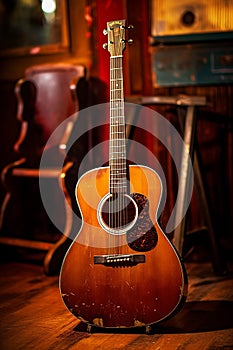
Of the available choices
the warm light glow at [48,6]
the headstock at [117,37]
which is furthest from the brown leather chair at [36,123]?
the headstock at [117,37]

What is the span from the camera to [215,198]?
9.35 feet

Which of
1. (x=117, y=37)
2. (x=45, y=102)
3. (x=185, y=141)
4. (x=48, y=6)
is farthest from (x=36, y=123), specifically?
(x=117, y=37)

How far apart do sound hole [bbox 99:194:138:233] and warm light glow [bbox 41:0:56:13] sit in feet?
5.93

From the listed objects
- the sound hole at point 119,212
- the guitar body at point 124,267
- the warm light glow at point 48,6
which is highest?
the warm light glow at point 48,6

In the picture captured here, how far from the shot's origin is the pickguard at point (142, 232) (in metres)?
1.80

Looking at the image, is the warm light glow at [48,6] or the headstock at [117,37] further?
the warm light glow at [48,6]

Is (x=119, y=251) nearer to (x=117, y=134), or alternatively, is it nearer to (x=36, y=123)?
(x=117, y=134)

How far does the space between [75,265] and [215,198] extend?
1184 millimetres

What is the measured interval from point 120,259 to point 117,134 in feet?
1.31

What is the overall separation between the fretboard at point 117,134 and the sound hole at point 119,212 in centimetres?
3

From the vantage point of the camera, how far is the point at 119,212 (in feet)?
6.03

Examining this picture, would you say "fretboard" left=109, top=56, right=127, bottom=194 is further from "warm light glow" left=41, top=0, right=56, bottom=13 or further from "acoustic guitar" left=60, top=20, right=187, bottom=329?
"warm light glow" left=41, top=0, right=56, bottom=13

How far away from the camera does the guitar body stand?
1.77 metres

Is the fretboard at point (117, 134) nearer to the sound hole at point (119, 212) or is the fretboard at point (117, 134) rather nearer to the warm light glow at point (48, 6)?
the sound hole at point (119, 212)
